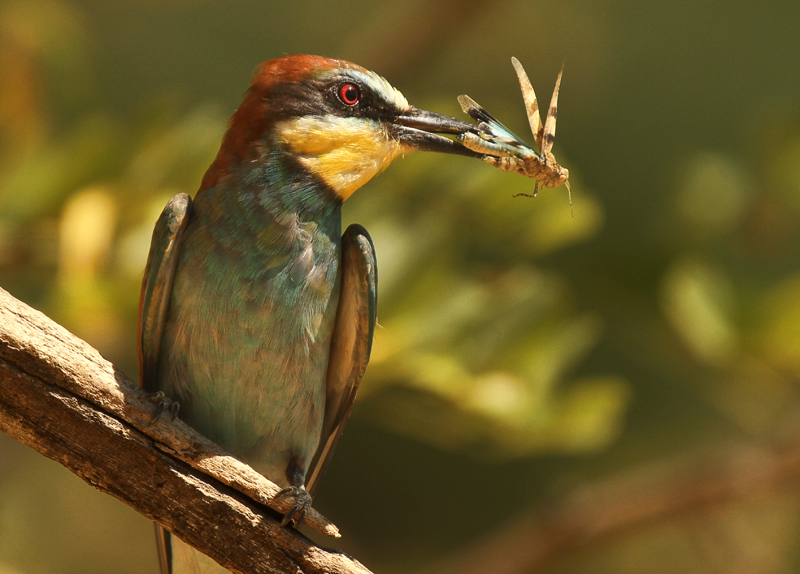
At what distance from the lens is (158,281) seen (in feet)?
5.72

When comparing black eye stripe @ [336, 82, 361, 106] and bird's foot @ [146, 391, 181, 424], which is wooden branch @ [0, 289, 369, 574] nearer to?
bird's foot @ [146, 391, 181, 424]

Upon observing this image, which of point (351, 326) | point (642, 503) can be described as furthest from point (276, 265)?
point (642, 503)

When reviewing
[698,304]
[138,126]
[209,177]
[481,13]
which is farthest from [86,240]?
[481,13]

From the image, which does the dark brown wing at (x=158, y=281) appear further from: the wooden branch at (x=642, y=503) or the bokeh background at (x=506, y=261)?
the wooden branch at (x=642, y=503)

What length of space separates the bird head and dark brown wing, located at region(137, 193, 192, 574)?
0.53 feet

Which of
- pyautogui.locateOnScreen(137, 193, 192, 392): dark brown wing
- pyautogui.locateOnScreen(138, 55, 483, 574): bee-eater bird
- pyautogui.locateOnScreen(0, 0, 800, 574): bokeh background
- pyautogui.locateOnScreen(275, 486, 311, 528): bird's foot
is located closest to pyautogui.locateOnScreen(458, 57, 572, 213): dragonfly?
pyautogui.locateOnScreen(138, 55, 483, 574): bee-eater bird

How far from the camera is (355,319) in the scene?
188cm

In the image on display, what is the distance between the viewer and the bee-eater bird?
5.71 feet

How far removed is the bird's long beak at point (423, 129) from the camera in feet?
6.01

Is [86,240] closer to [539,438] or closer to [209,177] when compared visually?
[209,177]

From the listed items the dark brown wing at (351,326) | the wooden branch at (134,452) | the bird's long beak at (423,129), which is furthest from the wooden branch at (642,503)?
the bird's long beak at (423,129)

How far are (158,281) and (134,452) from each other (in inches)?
16.9

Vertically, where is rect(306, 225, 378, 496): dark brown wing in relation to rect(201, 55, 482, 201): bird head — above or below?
below

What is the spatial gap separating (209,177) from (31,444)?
28.9 inches
